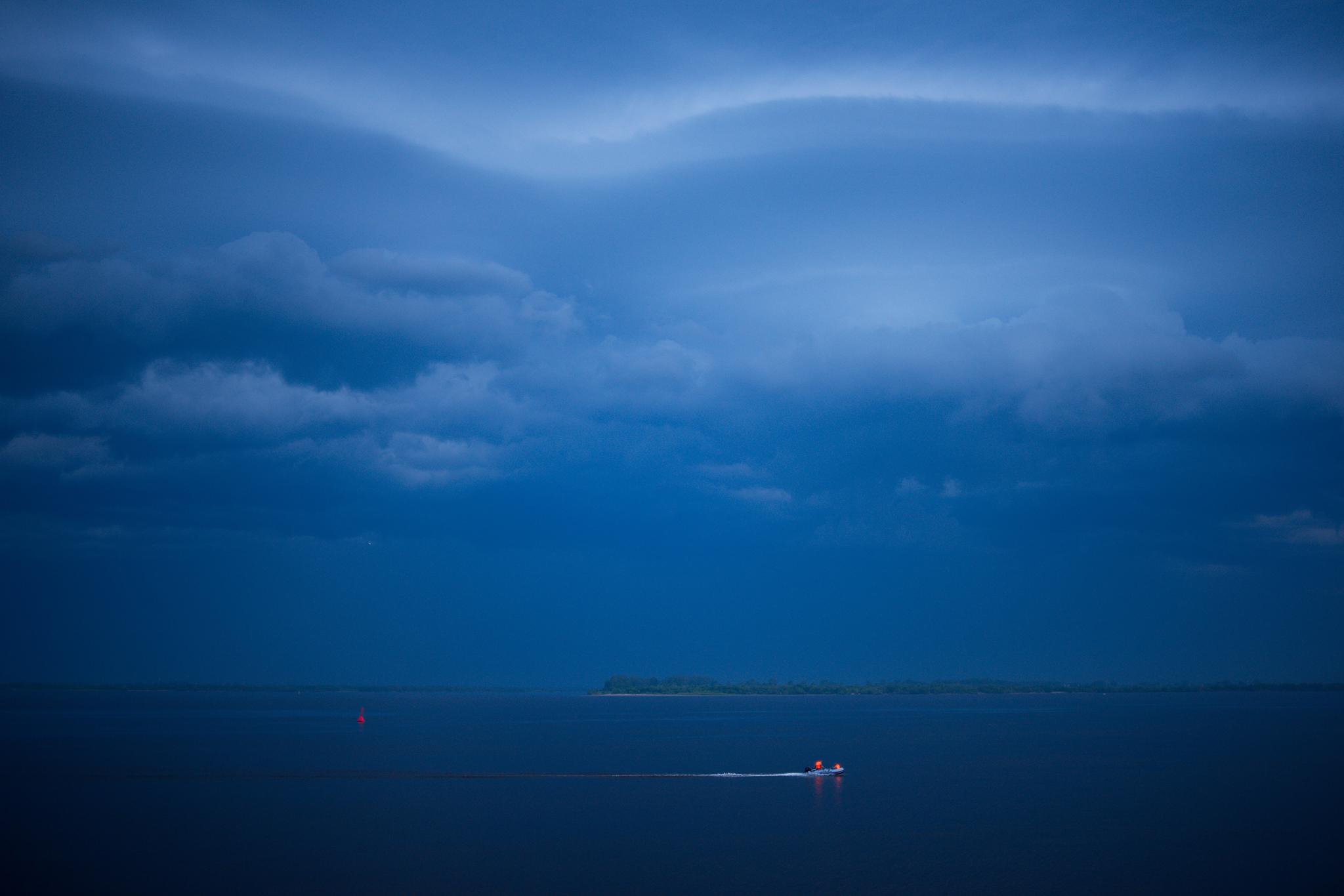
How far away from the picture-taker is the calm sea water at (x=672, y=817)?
36312mm

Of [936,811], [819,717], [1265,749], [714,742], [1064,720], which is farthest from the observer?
[819,717]

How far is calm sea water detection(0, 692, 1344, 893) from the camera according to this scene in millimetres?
36312

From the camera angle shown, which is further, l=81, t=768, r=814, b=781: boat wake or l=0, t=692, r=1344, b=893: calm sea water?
l=81, t=768, r=814, b=781: boat wake

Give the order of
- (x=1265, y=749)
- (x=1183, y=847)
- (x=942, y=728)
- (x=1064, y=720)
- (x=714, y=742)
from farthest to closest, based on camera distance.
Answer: (x=1064, y=720) → (x=942, y=728) → (x=714, y=742) → (x=1265, y=749) → (x=1183, y=847)

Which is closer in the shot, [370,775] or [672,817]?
[672,817]

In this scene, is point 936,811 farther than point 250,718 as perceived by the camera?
No

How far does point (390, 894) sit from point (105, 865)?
40.1ft

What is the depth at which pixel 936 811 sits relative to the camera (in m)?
51.0

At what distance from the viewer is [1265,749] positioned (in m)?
87.4

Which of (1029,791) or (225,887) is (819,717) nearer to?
(1029,791)

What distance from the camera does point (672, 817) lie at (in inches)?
1955

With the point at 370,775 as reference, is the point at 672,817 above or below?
above

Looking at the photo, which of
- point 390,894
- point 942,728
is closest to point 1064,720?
point 942,728

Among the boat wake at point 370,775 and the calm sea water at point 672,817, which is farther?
the boat wake at point 370,775
